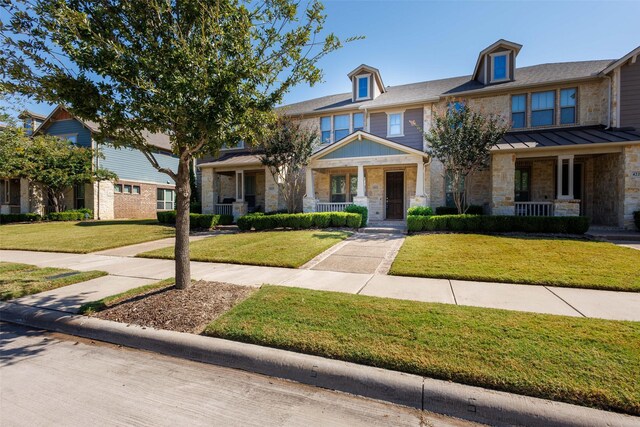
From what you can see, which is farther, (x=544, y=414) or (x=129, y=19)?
(x=129, y=19)

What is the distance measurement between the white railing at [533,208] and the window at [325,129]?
1080 cm

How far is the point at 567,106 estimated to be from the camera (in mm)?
14352

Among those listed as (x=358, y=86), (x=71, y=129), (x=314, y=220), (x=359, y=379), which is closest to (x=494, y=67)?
(x=358, y=86)

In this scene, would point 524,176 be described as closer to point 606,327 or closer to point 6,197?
point 606,327

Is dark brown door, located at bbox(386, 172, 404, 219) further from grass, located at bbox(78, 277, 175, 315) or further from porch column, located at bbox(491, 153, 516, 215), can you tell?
grass, located at bbox(78, 277, 175, 315)

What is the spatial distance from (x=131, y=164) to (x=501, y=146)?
2638 cm

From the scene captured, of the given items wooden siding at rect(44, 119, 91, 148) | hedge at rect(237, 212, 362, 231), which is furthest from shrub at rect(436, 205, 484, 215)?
wooden siding at rect(44, 119, 91, 148)

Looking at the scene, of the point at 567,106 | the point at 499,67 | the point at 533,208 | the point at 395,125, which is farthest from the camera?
the point at 395,125

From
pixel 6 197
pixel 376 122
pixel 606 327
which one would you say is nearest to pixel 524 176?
pixel 376 122

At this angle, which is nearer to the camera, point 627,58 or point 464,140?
point 464,140

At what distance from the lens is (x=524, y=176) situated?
15188mm

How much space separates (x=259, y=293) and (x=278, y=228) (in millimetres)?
8991

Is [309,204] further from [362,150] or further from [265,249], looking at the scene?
[265,249]

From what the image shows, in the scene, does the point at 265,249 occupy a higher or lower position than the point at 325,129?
lower
